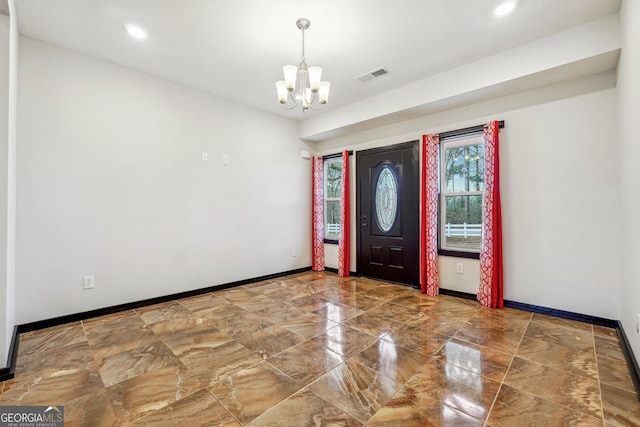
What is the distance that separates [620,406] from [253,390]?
2.25m

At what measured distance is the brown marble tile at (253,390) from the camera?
169cm

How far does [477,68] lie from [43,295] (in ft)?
17.5

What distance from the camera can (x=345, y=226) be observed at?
5.11 meters

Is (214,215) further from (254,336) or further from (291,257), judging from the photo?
(254,336)

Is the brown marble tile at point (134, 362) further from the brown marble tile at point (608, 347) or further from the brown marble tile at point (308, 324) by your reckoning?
the brown marble tile at point (608, 347)

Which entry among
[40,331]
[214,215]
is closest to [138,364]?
[40,331]

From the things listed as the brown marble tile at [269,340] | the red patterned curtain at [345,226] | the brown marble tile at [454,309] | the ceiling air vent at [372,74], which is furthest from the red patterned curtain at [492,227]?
the brown marble tile at [269,340]

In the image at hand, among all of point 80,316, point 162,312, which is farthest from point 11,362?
point 162,312

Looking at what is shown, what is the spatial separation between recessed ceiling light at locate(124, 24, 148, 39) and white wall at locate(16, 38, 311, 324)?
0.78m

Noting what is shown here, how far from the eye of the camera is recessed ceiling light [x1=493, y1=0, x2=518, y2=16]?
7.76ft

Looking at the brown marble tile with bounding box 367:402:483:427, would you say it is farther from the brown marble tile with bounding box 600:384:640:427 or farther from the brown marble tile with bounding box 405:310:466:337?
the brown marble tile with bounding box 405:310:466:337

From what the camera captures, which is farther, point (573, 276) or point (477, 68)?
point (477, 68)

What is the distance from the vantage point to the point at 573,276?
3.03m

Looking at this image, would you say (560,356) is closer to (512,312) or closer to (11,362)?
(512,312)
